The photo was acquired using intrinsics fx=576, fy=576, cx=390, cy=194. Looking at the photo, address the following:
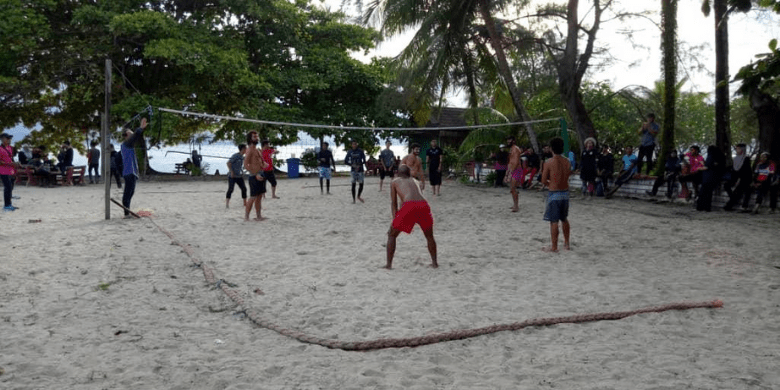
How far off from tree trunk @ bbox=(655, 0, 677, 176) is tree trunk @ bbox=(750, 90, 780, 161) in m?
2.04

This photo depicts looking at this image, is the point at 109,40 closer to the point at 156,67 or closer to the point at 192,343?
the point at 156,67

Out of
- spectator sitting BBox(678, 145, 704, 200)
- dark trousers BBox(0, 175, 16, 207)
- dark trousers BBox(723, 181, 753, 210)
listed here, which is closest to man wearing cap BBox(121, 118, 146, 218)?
dark trousers BBox(0, 175, 16, 207)

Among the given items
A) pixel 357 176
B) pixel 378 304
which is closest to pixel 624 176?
pixel 357 176

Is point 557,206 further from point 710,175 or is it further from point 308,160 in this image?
point 308,160

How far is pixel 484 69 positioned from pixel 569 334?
16.7m

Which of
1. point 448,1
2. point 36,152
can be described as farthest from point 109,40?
point 448,1

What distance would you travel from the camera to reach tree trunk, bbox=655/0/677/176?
14375mm

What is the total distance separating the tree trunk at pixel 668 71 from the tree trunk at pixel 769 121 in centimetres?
204

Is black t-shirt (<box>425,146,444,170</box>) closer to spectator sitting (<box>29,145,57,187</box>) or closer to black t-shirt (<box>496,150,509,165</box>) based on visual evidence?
black t-shirt (<box>496,150,509,165</box>)

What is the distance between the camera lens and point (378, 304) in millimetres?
5113

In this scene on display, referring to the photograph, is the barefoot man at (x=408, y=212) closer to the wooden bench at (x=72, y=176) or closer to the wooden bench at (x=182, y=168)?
the wooden bench at (x=72, y=176)

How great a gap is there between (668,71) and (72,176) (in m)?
19.4

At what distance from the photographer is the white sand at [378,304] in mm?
3525

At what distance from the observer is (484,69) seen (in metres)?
20.0
